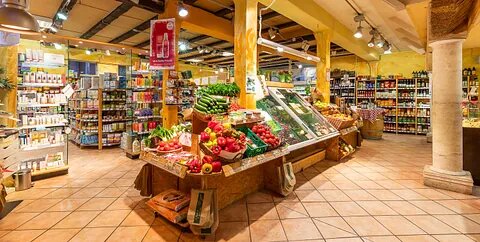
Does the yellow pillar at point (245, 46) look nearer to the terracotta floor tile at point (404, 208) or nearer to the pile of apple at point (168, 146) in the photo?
the pile of apple at point (168, 146)

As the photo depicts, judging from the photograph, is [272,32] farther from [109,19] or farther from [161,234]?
[161,234]

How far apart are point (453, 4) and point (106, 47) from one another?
808 centimetres

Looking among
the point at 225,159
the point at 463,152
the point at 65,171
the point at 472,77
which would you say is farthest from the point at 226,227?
the point at 472,77

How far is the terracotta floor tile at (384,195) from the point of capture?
3.76 m

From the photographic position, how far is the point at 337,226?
292cm

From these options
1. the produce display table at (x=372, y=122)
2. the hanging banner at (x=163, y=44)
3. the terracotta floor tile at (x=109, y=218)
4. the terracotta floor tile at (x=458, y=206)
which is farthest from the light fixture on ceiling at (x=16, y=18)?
the produce display table at (x=372, y=122)

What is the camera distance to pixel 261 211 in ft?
10.8

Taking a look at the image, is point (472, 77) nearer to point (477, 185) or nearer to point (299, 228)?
point (477, 185)

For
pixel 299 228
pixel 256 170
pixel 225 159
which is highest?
pixel 225 159

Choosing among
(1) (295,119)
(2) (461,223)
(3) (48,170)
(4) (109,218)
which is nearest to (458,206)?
(2) (461,223)

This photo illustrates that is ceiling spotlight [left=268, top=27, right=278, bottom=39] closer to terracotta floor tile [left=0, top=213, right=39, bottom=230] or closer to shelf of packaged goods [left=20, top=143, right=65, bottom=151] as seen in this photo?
shelf of packaged goods [left=20, top=143, right=65, bottom=151]

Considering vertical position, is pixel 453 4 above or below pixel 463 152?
above

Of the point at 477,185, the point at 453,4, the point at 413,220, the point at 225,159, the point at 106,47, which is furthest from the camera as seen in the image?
the point at 106,47

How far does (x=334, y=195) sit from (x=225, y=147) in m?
2.22
